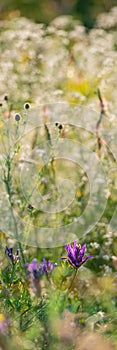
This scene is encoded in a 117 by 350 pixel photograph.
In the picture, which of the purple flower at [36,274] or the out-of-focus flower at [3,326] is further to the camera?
the purple flower at [36,274]

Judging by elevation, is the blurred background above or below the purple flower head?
above

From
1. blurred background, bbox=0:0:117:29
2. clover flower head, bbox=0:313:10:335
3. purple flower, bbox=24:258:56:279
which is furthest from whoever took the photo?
blurred background, bbox=0:0:117:29

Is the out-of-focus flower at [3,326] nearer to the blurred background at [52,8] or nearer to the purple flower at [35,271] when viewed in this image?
the purple flower at [35,271]

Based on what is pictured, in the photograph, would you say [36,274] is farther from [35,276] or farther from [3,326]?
[3,326]

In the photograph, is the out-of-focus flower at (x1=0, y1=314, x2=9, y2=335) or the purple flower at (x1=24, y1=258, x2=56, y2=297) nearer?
the out-of-focus flower at (x1=0, y1=314, x2=9, y2=335)

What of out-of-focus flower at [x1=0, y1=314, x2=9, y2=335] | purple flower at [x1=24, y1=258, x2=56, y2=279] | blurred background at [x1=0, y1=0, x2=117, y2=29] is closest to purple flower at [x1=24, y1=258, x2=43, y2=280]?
purple flower at [x1=24, y1=258, x2=56, y2=279]

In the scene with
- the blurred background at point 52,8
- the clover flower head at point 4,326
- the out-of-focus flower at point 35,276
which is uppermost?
the blurred background at point 52,8

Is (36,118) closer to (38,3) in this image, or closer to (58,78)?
(58,78)

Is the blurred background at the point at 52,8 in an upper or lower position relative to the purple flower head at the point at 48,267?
upper

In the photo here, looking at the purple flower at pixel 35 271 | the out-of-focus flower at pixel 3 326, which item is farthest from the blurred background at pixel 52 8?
the out-of-focus flower at pixel 3 326

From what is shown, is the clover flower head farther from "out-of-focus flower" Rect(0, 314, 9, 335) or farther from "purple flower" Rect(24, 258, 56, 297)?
"purple flower" Rect(24, 258, 56, 297)
